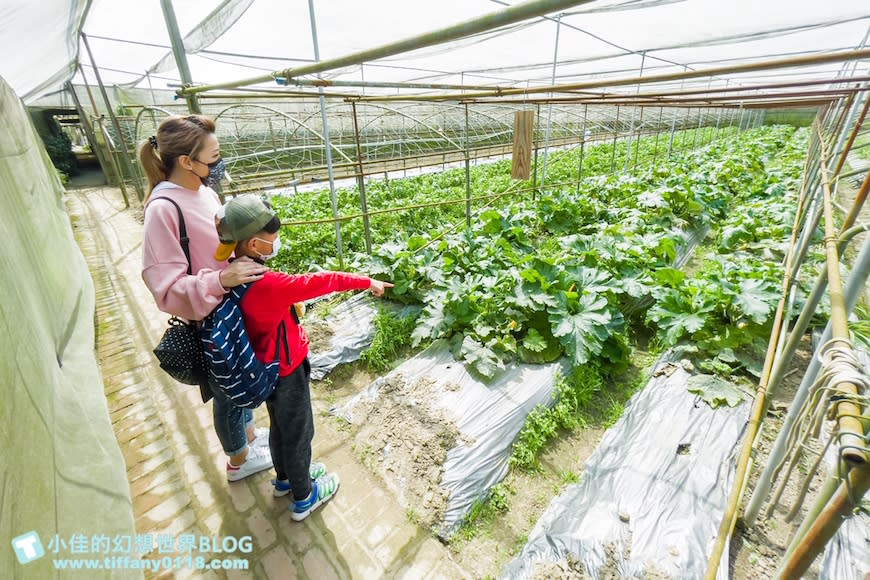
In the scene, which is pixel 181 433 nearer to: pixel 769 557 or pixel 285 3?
pixel 769 557

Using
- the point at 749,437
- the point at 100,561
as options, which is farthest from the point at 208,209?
the point at 749,437

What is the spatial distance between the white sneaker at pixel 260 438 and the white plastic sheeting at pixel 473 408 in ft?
2.03

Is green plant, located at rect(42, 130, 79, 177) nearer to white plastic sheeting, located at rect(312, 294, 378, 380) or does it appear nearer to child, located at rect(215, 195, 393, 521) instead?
white plastic sheeting, located at rect(312, 294, 378, 380)

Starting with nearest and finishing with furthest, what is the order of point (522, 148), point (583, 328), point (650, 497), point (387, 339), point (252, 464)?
point (650, 497)
point (252, 464)
point (583, 328)
point (387, 339)
point (522, 148)

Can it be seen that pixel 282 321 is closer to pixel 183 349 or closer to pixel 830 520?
pixel 183 349

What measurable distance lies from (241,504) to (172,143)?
236cm

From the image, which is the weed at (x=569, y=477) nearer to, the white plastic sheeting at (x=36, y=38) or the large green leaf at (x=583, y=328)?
the large green leaf at (x=583, y=328)

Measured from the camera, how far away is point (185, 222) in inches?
72.6

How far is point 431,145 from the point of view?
72.5 ft

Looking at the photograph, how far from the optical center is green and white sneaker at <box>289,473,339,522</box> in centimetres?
246

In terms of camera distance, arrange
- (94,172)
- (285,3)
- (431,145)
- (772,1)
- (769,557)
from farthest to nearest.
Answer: (431,145), (94,172), (772,1), (285,3), (769,557)

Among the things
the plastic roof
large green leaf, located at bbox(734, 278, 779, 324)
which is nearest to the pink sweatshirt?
the plastic roof

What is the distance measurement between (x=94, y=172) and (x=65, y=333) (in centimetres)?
2022

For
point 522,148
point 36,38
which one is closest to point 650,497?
point 522,148
